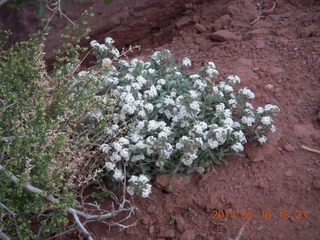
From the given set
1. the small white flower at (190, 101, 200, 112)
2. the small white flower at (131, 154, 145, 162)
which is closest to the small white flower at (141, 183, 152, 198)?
the small white flower at (131, 154, 145, 162)

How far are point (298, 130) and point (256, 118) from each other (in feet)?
1.39

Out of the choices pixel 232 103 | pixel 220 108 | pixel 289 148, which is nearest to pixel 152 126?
pixel 220 108

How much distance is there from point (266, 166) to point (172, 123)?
2.75ft

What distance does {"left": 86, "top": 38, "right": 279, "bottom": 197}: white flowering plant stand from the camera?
3.26 meters

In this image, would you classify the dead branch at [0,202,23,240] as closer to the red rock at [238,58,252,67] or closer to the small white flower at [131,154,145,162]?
the small white flower at [131,154,145,162]

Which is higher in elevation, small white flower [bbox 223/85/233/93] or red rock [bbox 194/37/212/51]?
small white flower [bbox 223/85/233/93]

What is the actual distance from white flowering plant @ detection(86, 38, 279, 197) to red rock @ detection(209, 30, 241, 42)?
1.01 metres

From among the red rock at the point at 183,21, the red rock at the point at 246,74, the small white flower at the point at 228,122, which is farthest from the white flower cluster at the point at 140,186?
the red rock at the point at 183,21

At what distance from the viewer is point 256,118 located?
11.6ft

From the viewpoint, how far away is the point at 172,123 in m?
3.53

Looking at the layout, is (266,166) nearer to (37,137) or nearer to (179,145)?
(179,145)

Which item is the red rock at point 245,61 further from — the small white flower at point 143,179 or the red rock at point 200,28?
the small white flower at point 143,179

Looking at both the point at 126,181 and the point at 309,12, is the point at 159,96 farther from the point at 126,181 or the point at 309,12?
the point at 309,12

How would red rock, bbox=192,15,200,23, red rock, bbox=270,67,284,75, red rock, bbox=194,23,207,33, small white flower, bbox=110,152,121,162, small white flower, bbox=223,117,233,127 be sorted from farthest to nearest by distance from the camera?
red rock, bbox=192,15,200,23 → red rock, bbox=194,23,207,33 → red rock, bbox=270,67,284,75 → small white flower, bbox=223,117,233,127 → small white flower, bbox=110,152,121,162
